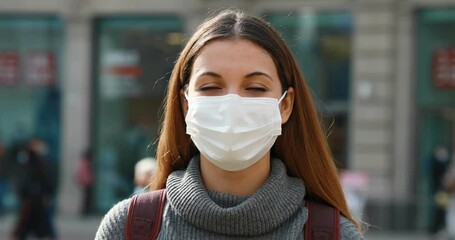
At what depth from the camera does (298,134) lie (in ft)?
9.94

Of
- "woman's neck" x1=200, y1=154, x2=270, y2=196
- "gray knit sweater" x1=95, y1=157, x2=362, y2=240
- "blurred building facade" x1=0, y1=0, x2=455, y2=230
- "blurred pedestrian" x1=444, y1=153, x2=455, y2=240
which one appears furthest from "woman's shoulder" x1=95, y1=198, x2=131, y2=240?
"blurred building facade" x1=0, y1=0, x2=455, y2=230

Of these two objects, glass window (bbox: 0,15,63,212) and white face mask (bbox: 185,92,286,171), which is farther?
glass window (bbox: 0,15,63,212)

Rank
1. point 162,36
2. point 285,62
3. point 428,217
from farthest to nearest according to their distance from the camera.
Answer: point 162,36 → point 428,217 → point 285,62

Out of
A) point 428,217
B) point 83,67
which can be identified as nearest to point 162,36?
point 83,67

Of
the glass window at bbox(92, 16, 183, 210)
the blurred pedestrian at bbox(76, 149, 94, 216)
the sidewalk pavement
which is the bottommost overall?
the sidewalk pavement

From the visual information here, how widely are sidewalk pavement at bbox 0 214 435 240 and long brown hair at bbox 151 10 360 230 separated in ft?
46.9

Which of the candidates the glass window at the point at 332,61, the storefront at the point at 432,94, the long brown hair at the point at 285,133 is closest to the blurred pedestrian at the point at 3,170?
the glass window at the point at 332,61

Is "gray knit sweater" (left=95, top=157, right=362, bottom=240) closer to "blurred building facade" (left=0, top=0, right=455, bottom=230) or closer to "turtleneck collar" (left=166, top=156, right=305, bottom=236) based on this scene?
"turtleneck collar" (left=166, top=156, right=305, bottom=236)

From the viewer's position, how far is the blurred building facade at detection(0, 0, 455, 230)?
777 inches

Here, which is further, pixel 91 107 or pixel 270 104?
pixel 91 107

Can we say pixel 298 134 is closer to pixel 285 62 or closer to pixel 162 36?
pixel 285 62

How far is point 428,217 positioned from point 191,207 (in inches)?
683

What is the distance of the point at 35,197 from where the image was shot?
49.4 feet

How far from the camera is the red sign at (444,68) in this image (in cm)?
1944
